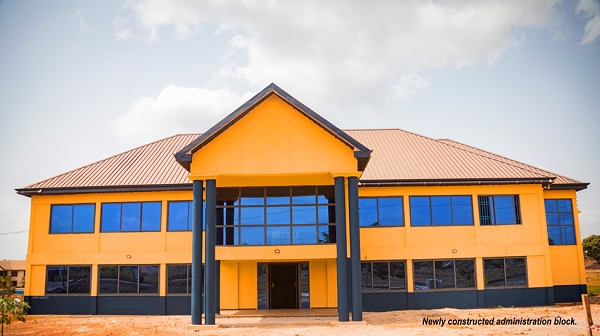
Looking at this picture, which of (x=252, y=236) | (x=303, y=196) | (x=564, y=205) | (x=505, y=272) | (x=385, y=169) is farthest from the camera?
(x=564, y=205)

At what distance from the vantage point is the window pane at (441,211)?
2258 cm

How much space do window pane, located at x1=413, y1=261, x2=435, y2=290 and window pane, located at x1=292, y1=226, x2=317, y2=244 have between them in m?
5.03

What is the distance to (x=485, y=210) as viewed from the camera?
22.7 m

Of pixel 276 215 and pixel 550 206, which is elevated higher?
pixel 550 206

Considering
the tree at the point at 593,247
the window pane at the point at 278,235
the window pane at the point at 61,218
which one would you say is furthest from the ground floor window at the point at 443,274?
the tree at the point at 593,247

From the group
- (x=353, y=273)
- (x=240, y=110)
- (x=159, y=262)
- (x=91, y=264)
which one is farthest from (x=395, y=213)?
(x=91, y=264)

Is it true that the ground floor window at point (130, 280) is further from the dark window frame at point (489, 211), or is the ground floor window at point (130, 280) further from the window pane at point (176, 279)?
the dark window frame at point (489, 211)

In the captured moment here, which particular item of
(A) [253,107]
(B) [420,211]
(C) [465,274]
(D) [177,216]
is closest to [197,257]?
(D) [177,216]

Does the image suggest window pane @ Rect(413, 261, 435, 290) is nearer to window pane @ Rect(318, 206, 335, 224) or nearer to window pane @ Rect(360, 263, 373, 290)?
window pane @ Rect(360, 263, 373, 290)

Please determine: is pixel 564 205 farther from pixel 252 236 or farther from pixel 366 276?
pixel 252 236

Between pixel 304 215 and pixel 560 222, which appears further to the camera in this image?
pixel 560 222

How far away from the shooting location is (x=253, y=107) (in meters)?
18.7

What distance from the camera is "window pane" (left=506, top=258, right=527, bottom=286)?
73.4 ft

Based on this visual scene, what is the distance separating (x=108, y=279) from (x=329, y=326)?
414 inches
